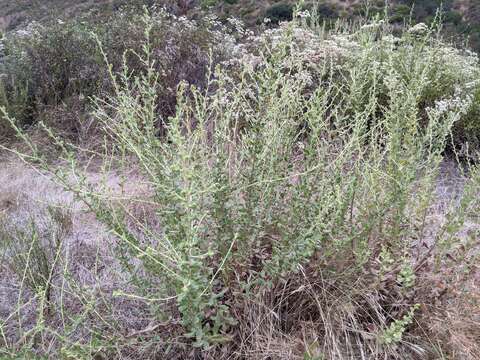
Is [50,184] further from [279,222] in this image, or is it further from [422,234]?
[422,234]

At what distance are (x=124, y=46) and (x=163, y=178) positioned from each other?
11.4ft

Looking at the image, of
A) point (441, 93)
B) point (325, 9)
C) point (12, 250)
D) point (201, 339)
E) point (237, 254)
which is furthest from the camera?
point (325, 9)

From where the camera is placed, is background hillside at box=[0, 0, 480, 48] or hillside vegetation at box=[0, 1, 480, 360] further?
background hillside at box=[0, 0, 480, 48]

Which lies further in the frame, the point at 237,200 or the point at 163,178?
the point at 237,200

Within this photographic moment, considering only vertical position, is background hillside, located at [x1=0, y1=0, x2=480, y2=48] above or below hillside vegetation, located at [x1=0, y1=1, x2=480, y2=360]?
below

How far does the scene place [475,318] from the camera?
6.80 ft

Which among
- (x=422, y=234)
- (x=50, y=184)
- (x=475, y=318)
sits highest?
(x=422, y=234)

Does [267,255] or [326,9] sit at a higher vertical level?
[267,255]

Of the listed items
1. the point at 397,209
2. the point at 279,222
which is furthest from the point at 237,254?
the point at 397,209

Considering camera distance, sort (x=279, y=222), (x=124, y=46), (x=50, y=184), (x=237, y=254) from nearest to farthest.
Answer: (x=237, y=254)
(x=279, y=222)
(x=50, y=184)
(x=124, y=46)

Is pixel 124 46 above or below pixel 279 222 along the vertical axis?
below

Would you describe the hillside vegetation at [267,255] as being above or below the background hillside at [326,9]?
above

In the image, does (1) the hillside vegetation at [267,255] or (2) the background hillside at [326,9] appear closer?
(1) the hillside vegetation at [267,255]

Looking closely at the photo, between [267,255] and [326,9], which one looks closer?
[267,255]
